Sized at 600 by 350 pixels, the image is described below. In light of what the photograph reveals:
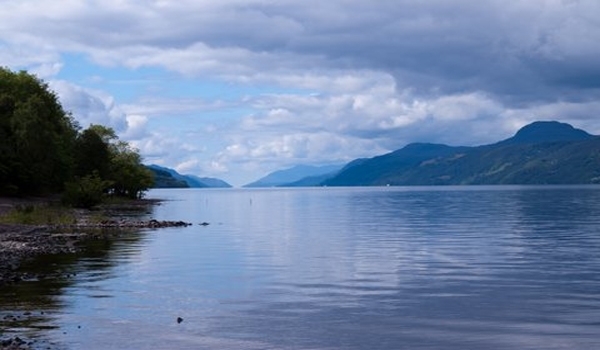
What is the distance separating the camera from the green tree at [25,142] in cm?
Answer: 12056

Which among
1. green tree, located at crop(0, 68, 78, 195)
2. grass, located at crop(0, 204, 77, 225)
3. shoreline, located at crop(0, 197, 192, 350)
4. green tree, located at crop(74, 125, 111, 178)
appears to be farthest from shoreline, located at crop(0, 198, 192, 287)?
green tree, located at crop(74, 125, 111, 178)

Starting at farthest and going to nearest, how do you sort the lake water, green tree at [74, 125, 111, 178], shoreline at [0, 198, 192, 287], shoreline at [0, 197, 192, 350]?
green tree at [74, 125, 111, 178] < shoreline at [0, 198, 192, 287] < shoreline at [0, 197, 192, 350] < the lake water

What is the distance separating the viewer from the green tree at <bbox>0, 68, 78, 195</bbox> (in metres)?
121

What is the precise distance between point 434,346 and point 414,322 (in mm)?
4219

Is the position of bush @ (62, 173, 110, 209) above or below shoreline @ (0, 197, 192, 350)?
above

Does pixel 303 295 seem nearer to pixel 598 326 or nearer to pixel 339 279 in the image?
pixel 339 279

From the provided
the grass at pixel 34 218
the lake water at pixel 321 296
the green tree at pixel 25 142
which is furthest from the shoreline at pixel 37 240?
the green tree at pixel 25 142

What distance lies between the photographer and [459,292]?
121 ft

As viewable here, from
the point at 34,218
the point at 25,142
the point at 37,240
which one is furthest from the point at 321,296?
the point at 25,142

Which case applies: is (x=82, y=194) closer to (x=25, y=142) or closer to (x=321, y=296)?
(x=25, y=142)

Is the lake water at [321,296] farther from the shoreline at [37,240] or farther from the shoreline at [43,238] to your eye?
the shoreline at [43,238]

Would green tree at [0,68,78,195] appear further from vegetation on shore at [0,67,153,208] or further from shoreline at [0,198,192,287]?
shoreline at [0,198,192,287]

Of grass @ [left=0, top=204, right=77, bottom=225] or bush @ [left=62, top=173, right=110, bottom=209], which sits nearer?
grass @ [left=0, top=204, right=77, bottom=225]

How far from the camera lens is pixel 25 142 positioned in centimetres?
A: 12088
